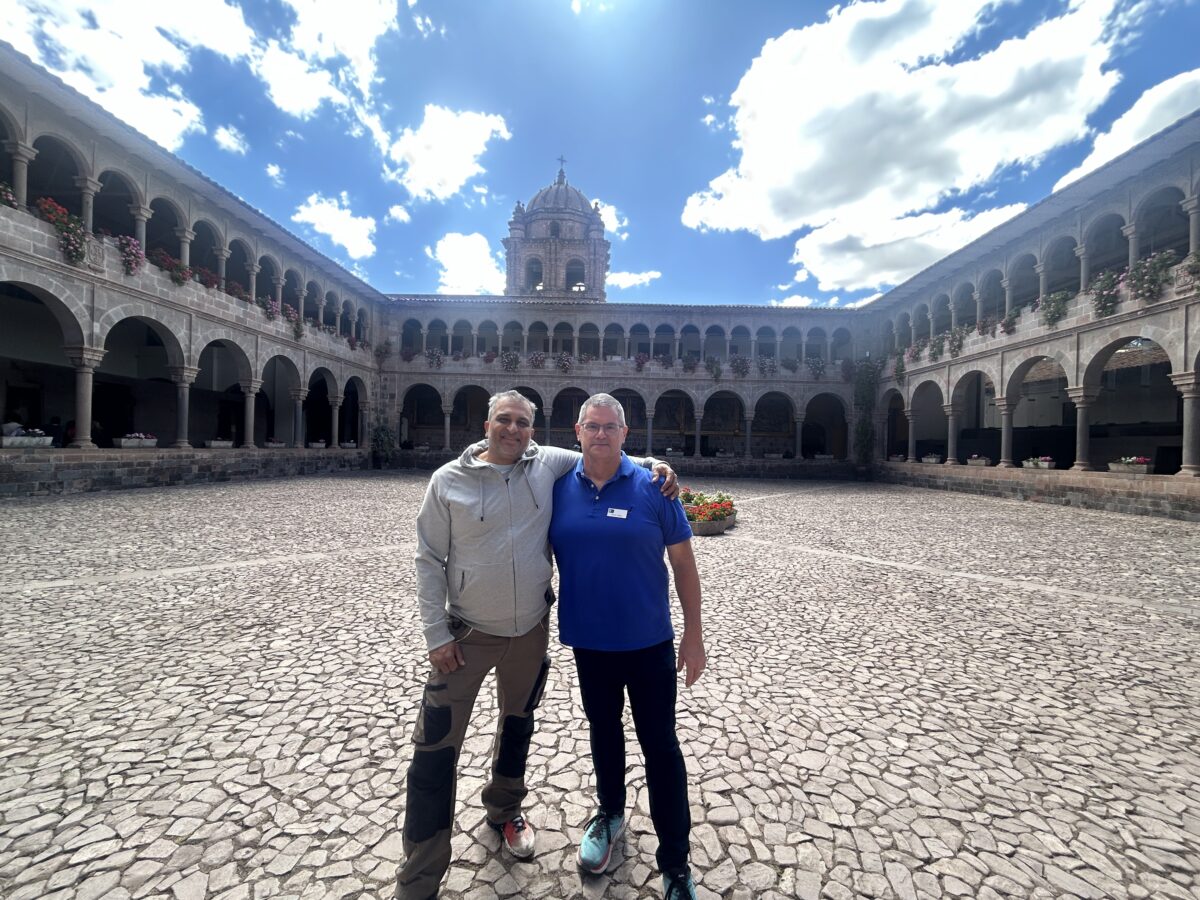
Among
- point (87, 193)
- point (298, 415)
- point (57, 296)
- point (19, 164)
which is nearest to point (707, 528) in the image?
point (57, 296)

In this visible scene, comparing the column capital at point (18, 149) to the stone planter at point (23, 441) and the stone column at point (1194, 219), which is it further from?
the stone column at point (1194, 219)

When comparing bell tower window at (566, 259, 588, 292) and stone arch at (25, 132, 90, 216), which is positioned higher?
bell tower window at (566, 259, 588, 292)

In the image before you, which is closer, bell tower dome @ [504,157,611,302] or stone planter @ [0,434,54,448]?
stone planter @ [0,434,54,448]

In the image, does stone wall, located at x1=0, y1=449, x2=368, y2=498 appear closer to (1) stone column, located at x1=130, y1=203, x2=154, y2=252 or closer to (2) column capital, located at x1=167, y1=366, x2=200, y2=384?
(2) column capital, located at x1=167, y1=366, x2=200, y2=384

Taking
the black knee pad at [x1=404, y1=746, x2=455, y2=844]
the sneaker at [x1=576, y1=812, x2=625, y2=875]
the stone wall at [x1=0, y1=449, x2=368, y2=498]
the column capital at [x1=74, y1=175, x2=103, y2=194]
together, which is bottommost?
the sneaker at [x1=576, y1=812, x2=625, y2=875]

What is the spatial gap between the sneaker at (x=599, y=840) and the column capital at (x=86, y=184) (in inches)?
808

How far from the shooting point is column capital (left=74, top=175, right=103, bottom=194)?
45.8 ft

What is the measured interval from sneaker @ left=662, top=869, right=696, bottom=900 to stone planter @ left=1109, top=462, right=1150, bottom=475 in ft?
62.3

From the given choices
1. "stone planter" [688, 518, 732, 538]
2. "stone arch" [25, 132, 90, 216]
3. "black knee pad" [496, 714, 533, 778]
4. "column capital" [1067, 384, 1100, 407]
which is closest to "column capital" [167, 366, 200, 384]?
"stone arch" [25, 132, 90, 216]

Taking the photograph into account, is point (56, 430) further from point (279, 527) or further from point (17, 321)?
point (279, 527)

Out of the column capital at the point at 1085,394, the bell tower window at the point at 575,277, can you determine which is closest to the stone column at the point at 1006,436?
the column capital at the point at 1085,394

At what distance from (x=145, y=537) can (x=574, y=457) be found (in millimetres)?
9302

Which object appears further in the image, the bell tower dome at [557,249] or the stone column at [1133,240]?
the bell tower dome at [557,249]

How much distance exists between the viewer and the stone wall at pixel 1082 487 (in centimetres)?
1276
